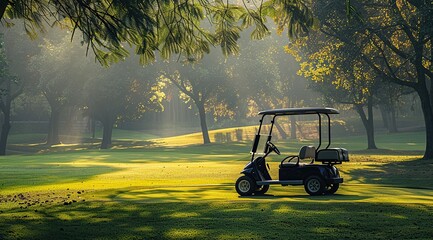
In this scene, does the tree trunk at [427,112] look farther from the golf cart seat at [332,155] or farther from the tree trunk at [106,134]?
the tree trunk at [106,134]

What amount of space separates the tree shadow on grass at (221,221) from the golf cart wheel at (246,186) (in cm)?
260

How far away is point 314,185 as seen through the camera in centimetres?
1864

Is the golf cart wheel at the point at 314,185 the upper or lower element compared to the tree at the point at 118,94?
lower

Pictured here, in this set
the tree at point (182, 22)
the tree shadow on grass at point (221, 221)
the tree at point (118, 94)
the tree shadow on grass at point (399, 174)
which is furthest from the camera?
the tree at point (118, 94)

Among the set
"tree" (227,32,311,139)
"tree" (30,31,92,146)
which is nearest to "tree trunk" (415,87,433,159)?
"tree" (227,32,311,139)

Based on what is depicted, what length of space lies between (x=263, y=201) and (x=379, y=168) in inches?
750

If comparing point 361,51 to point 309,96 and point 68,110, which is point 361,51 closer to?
point 309,96

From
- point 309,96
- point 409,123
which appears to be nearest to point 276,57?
point 309,96

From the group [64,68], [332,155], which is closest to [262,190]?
[332,155]

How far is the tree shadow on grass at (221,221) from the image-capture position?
12.4m

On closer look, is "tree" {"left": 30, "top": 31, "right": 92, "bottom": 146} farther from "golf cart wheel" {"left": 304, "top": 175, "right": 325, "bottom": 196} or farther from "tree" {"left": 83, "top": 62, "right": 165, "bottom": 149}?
"golf cart wheel" {"left": 304, "top": 175, "right": 325, "bottom": 196}

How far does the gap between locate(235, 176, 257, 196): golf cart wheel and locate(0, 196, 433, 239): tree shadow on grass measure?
2.60m

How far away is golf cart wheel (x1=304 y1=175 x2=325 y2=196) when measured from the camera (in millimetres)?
18455

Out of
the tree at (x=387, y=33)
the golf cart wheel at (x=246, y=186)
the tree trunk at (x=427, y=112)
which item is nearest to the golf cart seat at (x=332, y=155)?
the golf cart wheel at (x=246, y=186)
